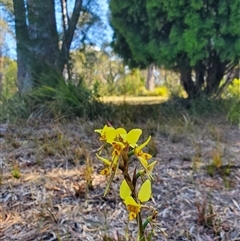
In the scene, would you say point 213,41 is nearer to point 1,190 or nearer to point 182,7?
point 182,7

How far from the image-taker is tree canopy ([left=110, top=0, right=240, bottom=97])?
3.32 m

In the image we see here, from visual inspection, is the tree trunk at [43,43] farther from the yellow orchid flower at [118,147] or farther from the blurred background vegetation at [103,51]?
the yellow orchid flower at [118,147]

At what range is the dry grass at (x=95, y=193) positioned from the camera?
4.12ft

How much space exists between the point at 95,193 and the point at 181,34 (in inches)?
96.0

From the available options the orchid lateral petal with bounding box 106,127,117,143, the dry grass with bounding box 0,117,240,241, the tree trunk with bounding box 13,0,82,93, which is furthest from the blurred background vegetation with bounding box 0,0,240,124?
the orchid lateral petal with bounding box 106,127,117,143

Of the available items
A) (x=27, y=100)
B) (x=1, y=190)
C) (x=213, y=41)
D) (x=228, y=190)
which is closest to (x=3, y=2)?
(x=27, y=100)

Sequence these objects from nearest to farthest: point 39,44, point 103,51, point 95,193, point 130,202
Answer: point 130,202 < point 95,193 < point 39,44 < point 103,51

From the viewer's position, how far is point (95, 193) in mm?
1533

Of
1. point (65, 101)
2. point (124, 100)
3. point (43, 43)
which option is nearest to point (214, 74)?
point (124, 100)

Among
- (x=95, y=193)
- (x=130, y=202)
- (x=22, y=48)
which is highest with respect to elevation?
(x=22, y=48)

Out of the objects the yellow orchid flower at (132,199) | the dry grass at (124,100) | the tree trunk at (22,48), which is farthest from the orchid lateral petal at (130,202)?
the tree trunk at (22,48)

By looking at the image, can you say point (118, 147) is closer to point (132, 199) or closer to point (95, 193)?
point (132, 199)

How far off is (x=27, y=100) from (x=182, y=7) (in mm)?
1867

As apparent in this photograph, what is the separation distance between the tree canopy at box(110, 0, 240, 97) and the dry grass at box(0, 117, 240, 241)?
1.28 metres
